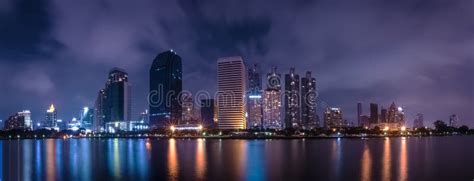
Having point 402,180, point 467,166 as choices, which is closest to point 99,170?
point 402,180

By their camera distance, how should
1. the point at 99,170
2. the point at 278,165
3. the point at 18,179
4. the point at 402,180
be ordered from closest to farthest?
the point at 402,180
the point at 18,179
the point at 99,170
the point at 278,165

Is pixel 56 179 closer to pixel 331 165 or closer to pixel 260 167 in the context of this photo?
pixel 260 167

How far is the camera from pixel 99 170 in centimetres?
5094

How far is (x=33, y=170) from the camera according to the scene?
5203cm

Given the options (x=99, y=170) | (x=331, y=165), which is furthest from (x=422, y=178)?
(x=99, y=170)

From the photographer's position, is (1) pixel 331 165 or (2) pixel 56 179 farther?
(1) pixel 331 165

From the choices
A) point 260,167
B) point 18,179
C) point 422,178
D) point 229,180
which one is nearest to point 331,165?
point 260,167

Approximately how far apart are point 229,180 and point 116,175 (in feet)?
39.3

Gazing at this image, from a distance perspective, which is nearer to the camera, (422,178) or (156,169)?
(422,178)

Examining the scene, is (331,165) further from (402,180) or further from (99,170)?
(99,170)

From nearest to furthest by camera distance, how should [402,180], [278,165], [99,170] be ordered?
[402,180] → [99,170] → [278,165]

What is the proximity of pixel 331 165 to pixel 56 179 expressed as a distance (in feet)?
98.1

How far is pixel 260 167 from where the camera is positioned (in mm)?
52500

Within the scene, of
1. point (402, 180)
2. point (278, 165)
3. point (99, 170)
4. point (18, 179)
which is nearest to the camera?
point (402, 180)
